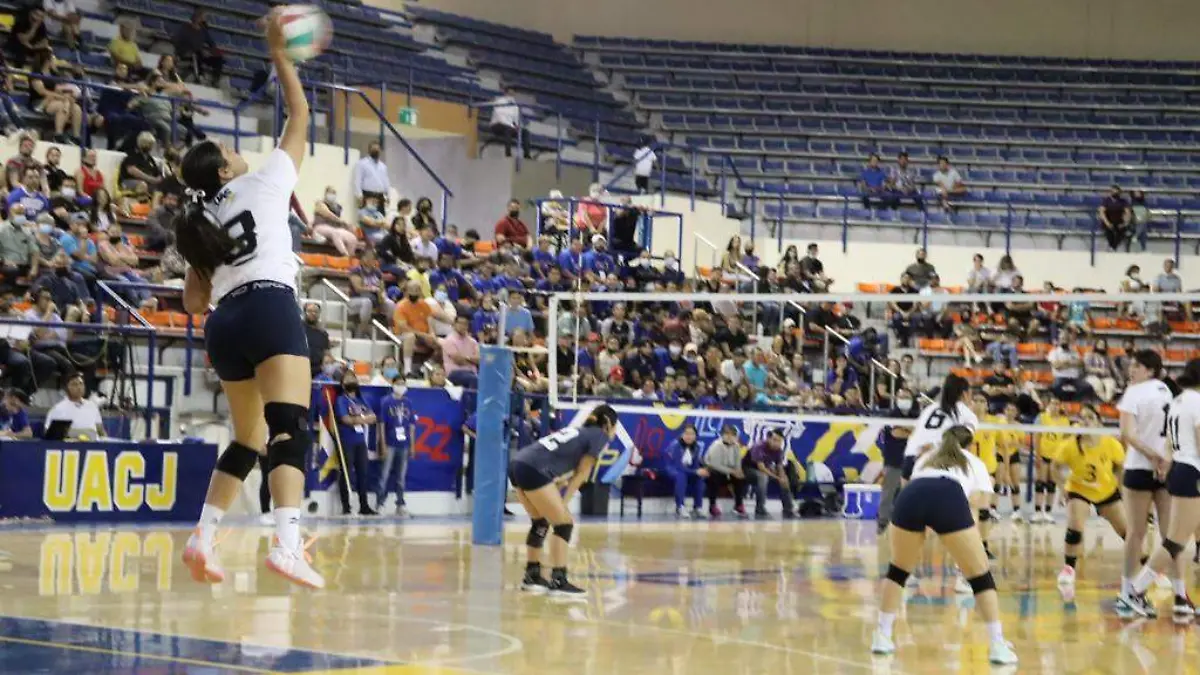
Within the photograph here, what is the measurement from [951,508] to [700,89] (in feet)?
82.3

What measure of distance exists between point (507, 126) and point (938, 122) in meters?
9.46

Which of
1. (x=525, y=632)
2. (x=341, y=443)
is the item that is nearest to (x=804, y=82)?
(x=341, y=443)

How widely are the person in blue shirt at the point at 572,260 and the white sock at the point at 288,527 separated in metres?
17.4

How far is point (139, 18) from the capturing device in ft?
81.5

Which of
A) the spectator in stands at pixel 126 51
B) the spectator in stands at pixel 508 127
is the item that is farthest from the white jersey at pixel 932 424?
the spectator in stands at pixel 508 127

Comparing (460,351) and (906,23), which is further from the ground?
(906,23)

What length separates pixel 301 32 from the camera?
249 inches

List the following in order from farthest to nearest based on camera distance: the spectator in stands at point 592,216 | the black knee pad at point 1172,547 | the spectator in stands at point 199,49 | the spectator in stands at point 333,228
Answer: the spectator in stands at point 592,216, the spectator in stands at point 199,49, the spectator in stands at point 333,228, the black knee pad at point 1172,547

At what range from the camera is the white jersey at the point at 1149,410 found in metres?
11.9

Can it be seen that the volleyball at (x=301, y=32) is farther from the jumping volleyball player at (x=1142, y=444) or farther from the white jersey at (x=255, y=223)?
the jumping volleyball player at (x=1142, y=444)

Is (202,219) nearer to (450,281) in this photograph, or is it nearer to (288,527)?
(288,527)

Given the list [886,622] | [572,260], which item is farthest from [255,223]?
[572,260]

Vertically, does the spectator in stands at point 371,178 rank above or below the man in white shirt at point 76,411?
above

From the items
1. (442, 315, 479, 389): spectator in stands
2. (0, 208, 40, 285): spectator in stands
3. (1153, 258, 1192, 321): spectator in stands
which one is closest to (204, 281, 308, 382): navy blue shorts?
(0, 208, 40, 285): spectator in stands
